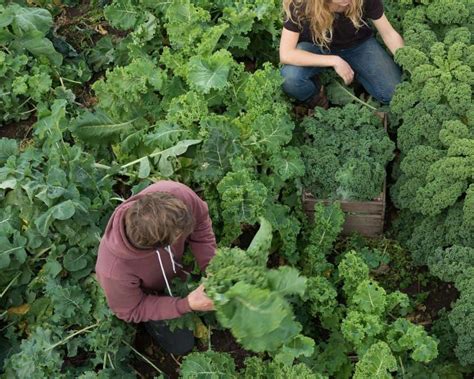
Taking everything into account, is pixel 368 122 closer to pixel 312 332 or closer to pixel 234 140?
pixel 234 140

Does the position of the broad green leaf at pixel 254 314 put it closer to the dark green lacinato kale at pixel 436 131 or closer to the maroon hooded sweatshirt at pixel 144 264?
the maroon hooded sweatshirt at pixel 144 264

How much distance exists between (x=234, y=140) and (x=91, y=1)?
9.14 ft

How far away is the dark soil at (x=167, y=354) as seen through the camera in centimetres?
441

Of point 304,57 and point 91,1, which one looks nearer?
point 304,57

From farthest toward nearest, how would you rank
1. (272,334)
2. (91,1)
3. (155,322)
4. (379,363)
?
(91,1) < (155,322) < (379,363) < (272,334)

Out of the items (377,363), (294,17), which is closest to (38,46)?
(294,17)

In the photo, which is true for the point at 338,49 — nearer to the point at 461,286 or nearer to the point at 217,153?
the point at 217,153

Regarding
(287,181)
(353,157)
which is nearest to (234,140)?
(287,181)

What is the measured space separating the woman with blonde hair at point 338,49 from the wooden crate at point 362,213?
1.48 feet

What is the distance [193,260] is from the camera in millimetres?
4355

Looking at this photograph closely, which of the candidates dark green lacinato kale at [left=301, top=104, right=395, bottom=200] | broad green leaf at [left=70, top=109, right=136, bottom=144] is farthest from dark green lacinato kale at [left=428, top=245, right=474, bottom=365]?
broad green leaf at [left=70, top=109, right=136, bottom=144]

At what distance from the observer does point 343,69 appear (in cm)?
Answer: 484

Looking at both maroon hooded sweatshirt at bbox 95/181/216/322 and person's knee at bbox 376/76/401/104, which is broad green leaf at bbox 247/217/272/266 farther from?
person's knee at bbox 376/76/401/104

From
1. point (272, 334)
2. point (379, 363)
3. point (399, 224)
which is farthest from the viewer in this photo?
point (399, 224)
